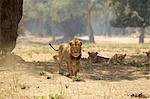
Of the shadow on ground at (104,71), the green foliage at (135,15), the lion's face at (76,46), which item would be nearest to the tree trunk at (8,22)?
the shadow on ground at (104,71)

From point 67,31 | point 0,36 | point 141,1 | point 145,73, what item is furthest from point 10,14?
point 67,31

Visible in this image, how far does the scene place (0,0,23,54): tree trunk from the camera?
52.4ft

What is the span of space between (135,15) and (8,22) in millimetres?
39433

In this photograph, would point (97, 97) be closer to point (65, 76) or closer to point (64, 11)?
point (65, 76)

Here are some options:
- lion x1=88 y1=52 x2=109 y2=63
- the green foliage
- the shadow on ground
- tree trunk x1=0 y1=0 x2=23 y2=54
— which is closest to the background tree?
the green foliage

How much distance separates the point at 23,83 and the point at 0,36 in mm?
5623

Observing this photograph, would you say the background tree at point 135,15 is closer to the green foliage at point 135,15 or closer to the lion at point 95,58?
the green foliage at point 135,15

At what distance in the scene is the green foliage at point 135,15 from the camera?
5475 cm

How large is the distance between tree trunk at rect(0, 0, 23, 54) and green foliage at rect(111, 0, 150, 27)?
38.9 meters

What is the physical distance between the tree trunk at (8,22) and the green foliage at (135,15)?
38.9 metres

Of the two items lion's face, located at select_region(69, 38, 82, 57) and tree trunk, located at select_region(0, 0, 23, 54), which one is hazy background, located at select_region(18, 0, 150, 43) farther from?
lion's face, located at select_region(69, 38, 82, 57)

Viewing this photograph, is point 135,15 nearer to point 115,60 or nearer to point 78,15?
point 78,15

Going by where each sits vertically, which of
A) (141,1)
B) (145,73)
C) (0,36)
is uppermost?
(141,1)

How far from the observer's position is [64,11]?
8450 cm
